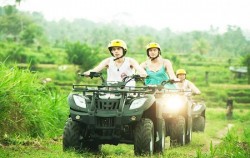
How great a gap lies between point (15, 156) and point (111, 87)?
5.53 ft

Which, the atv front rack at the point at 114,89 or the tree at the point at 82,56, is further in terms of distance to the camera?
the tree at the point at 82,56

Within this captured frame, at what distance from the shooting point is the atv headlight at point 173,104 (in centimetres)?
874

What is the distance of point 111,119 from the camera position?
6.64 m

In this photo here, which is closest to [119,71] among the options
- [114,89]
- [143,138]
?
[114,89]

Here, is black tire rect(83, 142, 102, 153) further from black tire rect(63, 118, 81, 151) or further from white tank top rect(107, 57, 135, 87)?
white tank top rect(107, 57, 135, 87)

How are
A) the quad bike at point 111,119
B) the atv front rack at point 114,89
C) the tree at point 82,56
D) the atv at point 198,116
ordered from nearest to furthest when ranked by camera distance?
the quad bike at point 111,119 < the atv front rack at point 114,89 < the atv at point 198,116 < the tree at point 82,56

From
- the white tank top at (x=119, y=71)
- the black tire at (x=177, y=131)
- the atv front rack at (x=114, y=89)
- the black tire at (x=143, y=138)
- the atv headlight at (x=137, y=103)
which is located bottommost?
the black tire at (x=177, y=131)

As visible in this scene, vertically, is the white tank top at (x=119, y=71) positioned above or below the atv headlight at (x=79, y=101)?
above

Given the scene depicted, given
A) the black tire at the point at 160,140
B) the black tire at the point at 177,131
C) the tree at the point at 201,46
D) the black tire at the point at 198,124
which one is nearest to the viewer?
the black tire at the point at 160,140

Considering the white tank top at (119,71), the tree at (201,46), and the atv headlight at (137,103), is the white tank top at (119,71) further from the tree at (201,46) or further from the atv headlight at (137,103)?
the tree at (201,46)

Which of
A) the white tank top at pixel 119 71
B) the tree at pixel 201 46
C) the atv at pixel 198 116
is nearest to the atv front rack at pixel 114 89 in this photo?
the white tank top at pixel 119 71

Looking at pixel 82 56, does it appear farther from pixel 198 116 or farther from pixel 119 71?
pixel 119 71

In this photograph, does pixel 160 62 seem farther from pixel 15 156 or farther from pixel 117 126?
pixel 15 156

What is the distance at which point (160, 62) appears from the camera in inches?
371
